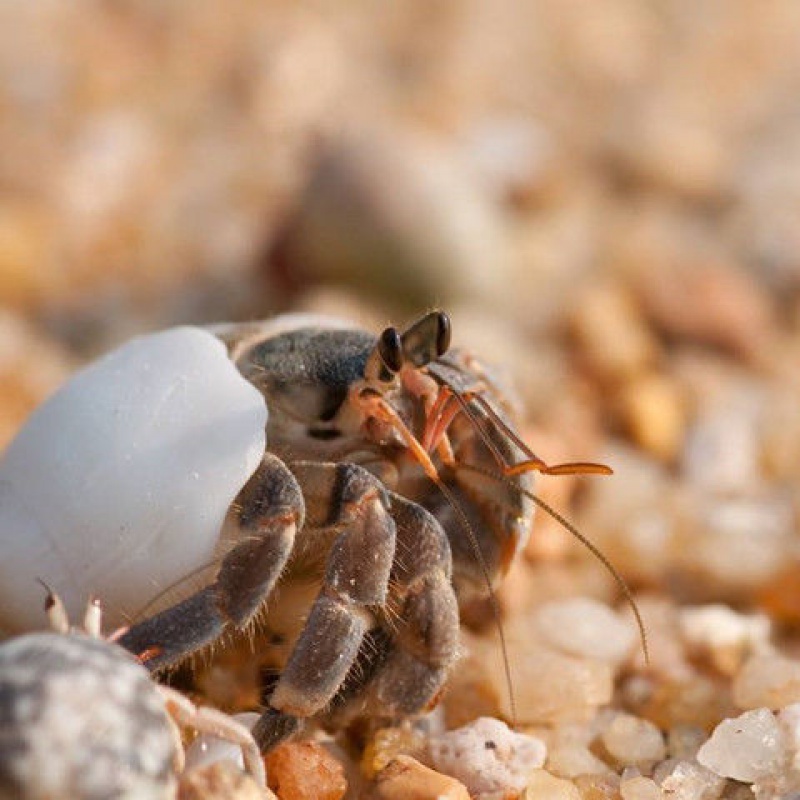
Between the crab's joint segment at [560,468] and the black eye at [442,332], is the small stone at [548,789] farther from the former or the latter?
the black eye at [442,332]

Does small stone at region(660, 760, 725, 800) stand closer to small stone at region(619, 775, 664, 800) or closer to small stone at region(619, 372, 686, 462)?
small stone at region(619, 775, 664, 800)

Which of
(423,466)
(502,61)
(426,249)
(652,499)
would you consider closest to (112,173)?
(426,249)

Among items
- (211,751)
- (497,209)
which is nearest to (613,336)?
(497,209)

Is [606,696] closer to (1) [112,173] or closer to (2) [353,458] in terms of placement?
(2) [353,458]

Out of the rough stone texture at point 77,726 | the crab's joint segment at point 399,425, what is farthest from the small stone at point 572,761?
the rough stone texture at point 77,726

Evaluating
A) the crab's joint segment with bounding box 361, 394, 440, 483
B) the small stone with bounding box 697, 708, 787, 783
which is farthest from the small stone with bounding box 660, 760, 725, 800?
the crab's joint segment with bounding box 361, 394, 440, 483
